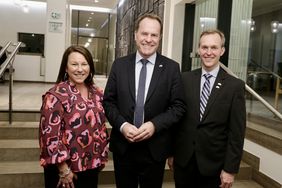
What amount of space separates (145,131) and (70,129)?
41cm

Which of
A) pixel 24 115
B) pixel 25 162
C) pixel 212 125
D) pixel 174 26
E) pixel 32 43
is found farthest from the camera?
pixel 32 43

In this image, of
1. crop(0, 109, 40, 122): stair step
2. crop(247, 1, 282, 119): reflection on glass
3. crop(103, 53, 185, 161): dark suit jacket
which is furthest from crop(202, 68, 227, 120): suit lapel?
crop(247, 1, 282, 119): reflection on glass

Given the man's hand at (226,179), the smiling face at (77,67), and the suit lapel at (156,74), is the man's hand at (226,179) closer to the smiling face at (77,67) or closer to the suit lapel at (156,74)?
the suit lapel at (156,74)

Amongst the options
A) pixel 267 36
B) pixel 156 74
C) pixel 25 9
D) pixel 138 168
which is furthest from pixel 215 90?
pixel 25 9

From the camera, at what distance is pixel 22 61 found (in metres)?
9.87

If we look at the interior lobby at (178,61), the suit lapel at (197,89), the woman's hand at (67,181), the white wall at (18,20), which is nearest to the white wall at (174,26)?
the interior lobby at (178,61)

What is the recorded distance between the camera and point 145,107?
1.73 metres

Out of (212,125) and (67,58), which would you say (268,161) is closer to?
(212,125)

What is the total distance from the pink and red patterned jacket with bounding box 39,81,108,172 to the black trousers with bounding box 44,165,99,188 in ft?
0.15

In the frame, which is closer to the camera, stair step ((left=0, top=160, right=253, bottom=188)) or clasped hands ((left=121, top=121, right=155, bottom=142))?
clasped hands ((left=121, top=121, right=155, bottom=142))

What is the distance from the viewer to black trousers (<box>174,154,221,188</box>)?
180 centimetres

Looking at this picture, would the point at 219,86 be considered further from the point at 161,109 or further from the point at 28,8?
the point at 28,8

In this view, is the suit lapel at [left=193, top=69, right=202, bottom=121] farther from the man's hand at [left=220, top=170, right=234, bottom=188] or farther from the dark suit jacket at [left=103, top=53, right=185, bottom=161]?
the man's hand at [left=220, top=170, right=234, bottom=188]

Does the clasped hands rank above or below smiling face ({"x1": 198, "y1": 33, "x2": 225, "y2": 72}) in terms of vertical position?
below
